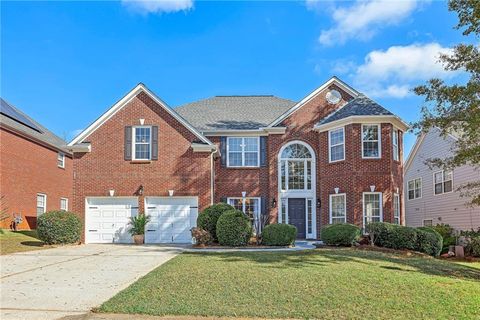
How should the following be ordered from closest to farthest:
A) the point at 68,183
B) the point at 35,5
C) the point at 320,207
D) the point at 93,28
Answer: the point at 35,5 → the point at 93,28 → the point at 320,207 → the point at 68,183

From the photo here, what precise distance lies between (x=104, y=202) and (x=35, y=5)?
9.01 meters

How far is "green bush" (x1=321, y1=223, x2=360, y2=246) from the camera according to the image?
1582 cm

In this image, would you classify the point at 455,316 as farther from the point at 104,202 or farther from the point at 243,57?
the point at 104,202

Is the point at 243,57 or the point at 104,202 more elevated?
the point at 243,57

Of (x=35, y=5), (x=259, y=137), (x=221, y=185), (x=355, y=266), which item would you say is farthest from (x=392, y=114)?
(x=35, y=5)

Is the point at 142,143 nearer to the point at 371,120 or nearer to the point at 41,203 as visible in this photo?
the point at 41,203

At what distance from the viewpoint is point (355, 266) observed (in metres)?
10.9

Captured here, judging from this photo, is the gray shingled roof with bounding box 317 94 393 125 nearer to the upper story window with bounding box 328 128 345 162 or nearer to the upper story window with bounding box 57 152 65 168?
the upper story window with bounding box 328 128 345 162

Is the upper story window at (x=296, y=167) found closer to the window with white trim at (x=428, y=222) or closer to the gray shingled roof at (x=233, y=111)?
the gray shingled roof at (x=233, y=111)

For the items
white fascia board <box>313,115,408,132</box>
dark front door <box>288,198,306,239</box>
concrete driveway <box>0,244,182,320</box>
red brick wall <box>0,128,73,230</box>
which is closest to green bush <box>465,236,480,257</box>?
white fascia board <box>313,115,408,132</box>

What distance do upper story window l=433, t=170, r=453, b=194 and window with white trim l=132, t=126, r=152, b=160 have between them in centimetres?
1636

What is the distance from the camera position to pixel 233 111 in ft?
79.3

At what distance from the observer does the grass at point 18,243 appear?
612 inches

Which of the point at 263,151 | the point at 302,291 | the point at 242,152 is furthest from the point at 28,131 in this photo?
the point at 302,291
